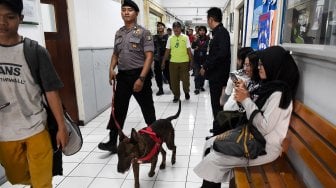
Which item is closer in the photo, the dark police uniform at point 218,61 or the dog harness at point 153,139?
the dog harness at point 153,139

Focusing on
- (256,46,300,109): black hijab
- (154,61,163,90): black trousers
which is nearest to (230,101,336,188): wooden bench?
(256,46,300,109): black hijab

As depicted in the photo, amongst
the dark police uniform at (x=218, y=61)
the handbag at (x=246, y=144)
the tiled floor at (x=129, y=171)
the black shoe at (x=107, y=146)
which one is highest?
the dark police uniform at (x=218, y=61)

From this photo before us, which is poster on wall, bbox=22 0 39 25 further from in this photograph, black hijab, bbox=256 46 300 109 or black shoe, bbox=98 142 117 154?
black hijab, bbox=256 46 300 109

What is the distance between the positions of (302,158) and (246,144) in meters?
0.32

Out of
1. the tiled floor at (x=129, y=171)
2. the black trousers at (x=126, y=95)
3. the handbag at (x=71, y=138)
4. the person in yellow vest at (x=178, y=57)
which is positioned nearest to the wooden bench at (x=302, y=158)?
the tiled floor at (x=129, y=171)

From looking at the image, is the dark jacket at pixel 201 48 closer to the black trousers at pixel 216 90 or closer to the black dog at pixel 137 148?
the black trousers at pixel 216 90

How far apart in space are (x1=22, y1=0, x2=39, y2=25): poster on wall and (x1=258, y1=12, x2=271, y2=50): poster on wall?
2.48 meters

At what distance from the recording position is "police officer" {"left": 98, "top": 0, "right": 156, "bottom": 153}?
2626mm

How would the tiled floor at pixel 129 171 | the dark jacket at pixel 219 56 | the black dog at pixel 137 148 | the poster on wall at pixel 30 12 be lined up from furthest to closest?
1. the dark jacket at pixel 219 56
2. the poster on wall at pixel 30 12
3. the tiled floor at pixel 129 171
4. the black dog at pixel 137 148

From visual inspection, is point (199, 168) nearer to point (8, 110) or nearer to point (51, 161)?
point (51, 161)

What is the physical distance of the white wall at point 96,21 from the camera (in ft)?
12.3

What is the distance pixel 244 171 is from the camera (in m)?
1.68

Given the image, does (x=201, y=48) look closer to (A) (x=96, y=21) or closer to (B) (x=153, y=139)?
(A) (x=96, y=21)

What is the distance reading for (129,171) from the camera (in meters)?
2.54
